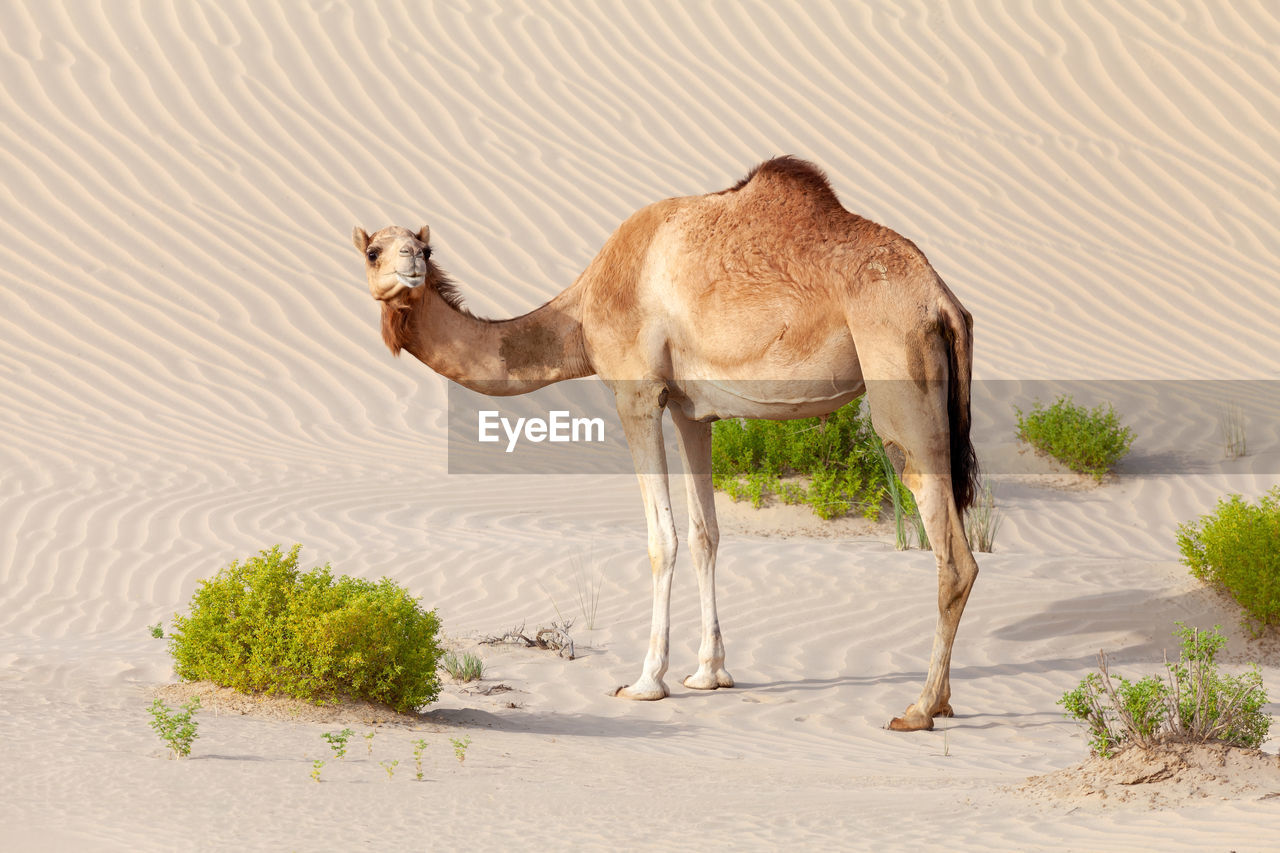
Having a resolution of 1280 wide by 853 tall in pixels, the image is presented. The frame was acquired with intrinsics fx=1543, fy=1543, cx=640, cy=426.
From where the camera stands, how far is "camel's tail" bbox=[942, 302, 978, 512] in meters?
7.06

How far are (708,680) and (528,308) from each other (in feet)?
34.6

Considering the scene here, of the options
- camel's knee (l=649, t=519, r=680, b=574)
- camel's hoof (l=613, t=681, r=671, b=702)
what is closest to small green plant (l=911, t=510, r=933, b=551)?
camel's knee (l=649, t=519, r=680, b=574)

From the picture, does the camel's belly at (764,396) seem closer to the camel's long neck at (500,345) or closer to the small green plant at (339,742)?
the camel's long neck at (500,345)

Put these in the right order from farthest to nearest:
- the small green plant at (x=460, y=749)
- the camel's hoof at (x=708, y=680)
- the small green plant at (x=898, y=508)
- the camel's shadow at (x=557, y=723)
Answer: the small green plant at (x=898, y=508)
the camel's hoof at (x=708, y=680)
the camel's shadow at (x=557, y=723)
the small green plant at (x=460, y=749)

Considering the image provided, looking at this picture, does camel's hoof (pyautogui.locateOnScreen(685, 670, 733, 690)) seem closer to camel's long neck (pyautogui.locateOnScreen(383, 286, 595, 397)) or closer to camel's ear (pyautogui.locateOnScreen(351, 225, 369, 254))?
camel's long neck (pyautogui.locateOnScreen(383, 286, 595, 397))

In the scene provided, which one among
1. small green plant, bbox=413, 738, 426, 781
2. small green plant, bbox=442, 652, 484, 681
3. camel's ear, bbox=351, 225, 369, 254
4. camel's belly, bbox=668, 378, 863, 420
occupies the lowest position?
small green plant, bbox=413, 738, 426, 781

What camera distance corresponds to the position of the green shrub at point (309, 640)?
21.2ft

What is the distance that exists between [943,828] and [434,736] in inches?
89.6

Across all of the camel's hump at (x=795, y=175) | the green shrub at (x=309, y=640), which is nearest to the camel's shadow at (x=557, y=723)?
the green shrub at (x=309, y=640)

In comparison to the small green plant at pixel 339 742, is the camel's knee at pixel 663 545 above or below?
above

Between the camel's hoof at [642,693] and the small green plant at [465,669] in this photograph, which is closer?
the camel's hoof at [642,693]

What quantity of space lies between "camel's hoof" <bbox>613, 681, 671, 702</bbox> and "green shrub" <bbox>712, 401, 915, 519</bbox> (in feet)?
15.7

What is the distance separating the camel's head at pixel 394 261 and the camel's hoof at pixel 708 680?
2419 mm

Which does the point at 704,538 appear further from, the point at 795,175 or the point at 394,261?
the point at 394,261
